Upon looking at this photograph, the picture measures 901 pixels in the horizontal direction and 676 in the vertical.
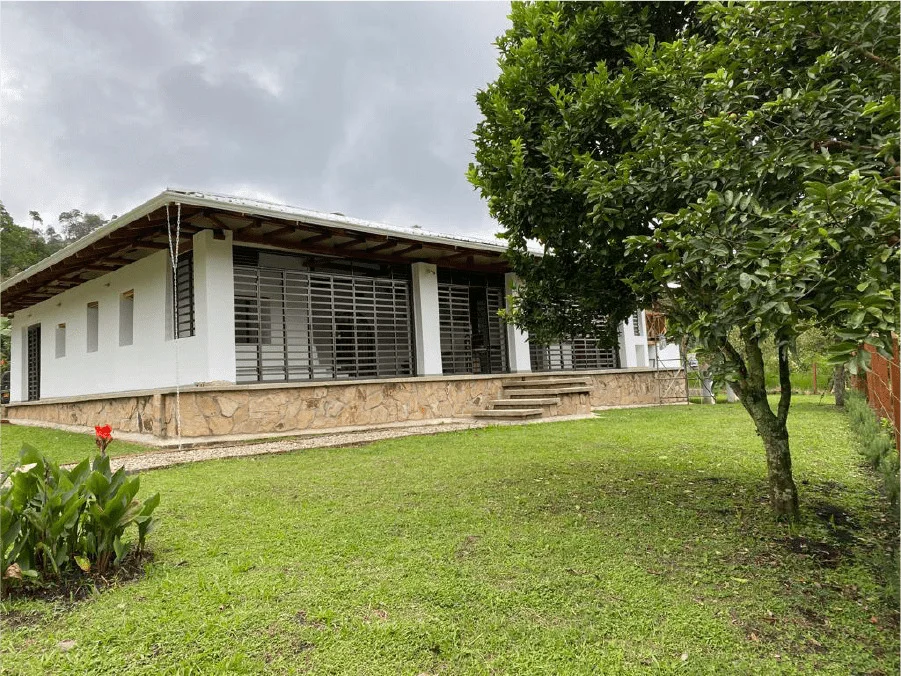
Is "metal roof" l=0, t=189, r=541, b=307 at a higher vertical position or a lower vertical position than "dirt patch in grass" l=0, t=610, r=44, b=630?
higher

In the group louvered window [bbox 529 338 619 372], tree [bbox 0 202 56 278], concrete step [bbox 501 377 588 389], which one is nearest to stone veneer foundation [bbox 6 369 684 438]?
concrete step [bbox 501 377 588 389]

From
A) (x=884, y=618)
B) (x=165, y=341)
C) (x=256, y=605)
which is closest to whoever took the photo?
(x=884, y=618)

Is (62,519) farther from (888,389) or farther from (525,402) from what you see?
(525,402)

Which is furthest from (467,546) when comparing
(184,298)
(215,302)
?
(184,298)

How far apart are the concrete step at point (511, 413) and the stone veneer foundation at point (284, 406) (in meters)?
0.38

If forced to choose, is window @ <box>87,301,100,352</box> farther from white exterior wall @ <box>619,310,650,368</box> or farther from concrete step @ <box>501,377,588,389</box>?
white exterior wall @ <box>619,310,650,368</box>

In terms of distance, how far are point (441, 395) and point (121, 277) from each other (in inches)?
283

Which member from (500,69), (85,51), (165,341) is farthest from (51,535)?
(165,341)

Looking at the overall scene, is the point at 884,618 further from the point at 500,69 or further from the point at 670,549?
the point at 500,69

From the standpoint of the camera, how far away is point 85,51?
6371 mm

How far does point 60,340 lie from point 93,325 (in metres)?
2.57

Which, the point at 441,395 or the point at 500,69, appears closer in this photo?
the point at 500,69

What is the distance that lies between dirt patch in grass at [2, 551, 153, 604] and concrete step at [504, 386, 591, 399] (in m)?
8.97

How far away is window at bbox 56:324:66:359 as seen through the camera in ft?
46.0
